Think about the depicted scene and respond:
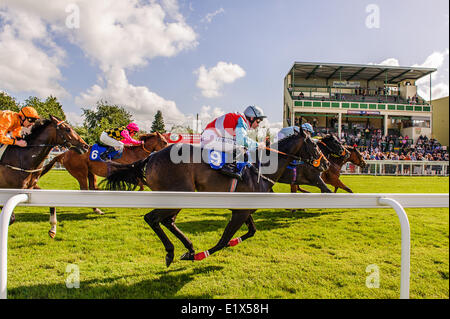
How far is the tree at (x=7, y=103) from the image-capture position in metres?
25.3

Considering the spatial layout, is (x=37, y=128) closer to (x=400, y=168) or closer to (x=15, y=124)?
(x=15, y=124)

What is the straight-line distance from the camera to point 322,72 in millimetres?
28297

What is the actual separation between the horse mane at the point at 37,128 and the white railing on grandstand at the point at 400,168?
51.6ft

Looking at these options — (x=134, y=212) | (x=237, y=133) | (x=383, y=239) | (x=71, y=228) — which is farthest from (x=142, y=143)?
(x=383, y=239)

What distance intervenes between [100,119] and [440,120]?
35.3 m

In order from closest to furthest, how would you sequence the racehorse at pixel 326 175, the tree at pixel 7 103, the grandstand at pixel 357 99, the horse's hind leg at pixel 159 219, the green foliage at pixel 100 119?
the horse's hind leg at pixel 159 219 < the racehorse at pixel 326 175 < the green foliage at pixel 100 119 < the tree at pixel 7 103 < the grandstand at pixel 357 99

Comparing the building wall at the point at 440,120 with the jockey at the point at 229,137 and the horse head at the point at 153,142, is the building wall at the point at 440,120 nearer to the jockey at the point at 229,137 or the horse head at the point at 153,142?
the horse head at the point at 153,142

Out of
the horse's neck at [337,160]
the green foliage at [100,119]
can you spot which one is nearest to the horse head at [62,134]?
the horse's neck at [337,160]

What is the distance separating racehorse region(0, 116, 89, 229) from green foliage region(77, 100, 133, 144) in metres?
9.67

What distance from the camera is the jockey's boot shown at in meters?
2.80

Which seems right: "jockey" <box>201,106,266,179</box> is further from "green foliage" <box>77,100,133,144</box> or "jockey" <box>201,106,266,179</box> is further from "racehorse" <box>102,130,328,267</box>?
"green foliage" <box>77,100,133,144</box>

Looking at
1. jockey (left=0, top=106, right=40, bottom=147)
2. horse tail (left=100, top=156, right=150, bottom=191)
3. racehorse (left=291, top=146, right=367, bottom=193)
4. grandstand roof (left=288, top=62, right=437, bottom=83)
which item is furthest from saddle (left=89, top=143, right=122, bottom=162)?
grandstand roof (left=288, top=62, right=437, bottom=83)

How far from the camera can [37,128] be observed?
3877mm

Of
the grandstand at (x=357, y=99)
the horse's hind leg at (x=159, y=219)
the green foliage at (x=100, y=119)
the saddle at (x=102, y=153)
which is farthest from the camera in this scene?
the grandstand at (x=357, y=99)
